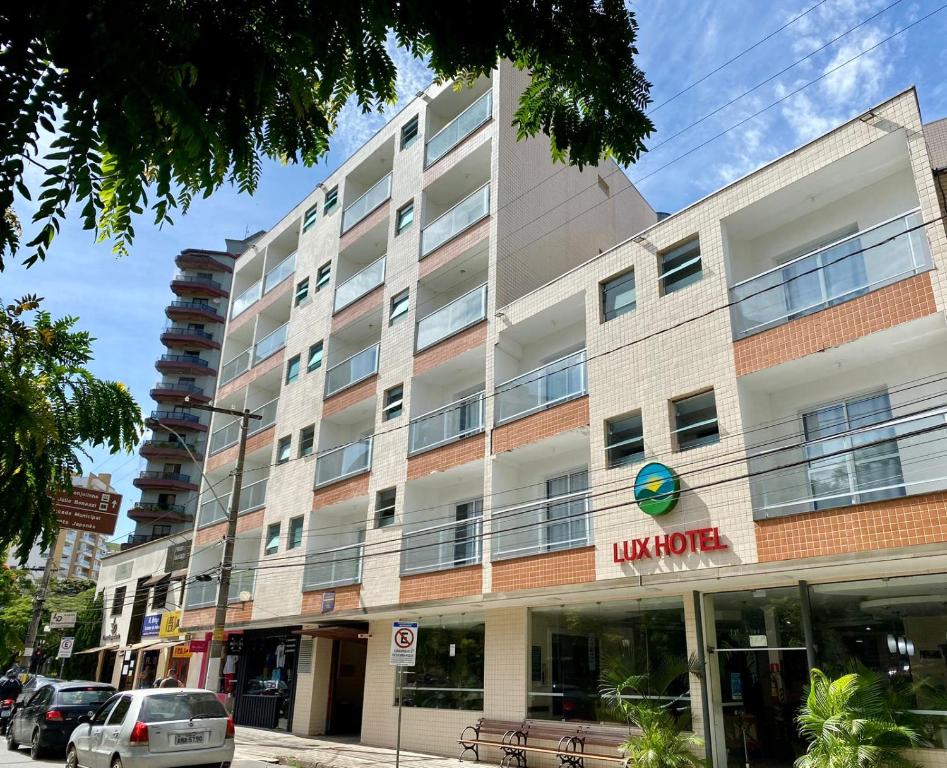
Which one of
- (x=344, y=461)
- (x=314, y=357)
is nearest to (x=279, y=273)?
(x=314, y=357)

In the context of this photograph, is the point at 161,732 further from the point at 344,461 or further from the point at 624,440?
the point at 344,461

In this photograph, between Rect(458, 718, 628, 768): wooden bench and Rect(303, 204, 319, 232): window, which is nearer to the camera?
Rect(458, 718, 628, 768): wooden bench

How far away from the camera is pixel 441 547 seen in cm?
2005

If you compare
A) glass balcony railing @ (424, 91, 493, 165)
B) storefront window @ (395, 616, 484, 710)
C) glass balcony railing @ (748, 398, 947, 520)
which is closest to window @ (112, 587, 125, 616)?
storefront window @ (395, 616, 484, 710)

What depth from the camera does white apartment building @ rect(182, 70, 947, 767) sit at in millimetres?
12883

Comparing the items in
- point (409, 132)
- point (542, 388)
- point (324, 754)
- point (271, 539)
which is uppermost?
point (409, 132)

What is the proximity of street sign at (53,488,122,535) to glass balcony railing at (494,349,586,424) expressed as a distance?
39.9 ft

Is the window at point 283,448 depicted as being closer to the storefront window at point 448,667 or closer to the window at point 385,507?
the window at point 385,507

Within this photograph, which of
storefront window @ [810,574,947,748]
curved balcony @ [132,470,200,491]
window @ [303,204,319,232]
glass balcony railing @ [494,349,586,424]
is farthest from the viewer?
curved balcony @ [132,470,200,491]

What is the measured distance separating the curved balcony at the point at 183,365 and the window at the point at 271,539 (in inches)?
1605

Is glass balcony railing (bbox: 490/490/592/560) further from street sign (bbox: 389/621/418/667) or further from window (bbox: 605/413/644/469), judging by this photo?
street sign (bbox: 389/621/418/667)

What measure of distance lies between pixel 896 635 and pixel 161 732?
473 inches

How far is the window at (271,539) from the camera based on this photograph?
2734cm

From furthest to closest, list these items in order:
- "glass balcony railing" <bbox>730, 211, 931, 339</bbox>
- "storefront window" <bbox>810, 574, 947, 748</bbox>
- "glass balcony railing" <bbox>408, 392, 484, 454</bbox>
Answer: "glass balcony railing" <bbox>408, 392, 484, 454</bbox>, "glass balcony railing" <bbox>730, 211, 931, 339</bbox>, "storefront window" <bbox>810, 574, 947, 748</bbox>
